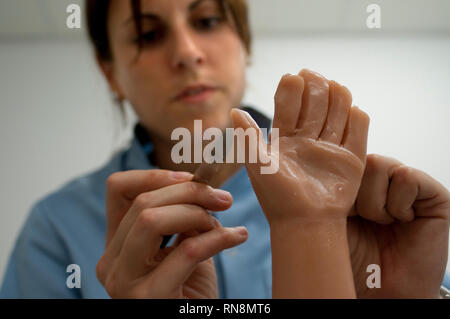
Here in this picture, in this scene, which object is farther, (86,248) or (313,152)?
(86,248)

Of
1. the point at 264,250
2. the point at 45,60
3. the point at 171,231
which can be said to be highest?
the point at 45,60

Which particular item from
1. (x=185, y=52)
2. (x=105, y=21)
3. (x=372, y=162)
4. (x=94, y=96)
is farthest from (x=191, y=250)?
(x=94, y=96)

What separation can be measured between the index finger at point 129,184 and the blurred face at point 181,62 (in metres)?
0.16

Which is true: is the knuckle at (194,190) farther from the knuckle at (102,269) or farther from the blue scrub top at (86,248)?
the blue scrub top at (86,248)

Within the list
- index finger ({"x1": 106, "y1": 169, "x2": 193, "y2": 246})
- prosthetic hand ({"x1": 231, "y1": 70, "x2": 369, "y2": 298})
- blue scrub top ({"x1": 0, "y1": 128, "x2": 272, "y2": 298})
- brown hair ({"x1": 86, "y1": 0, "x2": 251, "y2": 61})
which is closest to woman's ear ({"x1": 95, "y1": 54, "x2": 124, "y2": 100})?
brown hair ({"x1": 86, "y1": 0, "x2": 251, "y2": 61})

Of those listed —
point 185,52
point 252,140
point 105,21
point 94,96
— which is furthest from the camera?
point 94,96

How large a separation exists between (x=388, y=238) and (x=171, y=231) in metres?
0.20

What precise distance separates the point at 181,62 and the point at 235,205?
0.72ft

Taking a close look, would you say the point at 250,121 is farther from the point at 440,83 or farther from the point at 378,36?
the point at 378,36

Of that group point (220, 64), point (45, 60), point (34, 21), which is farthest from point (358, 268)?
point (45, 60)

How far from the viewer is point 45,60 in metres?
1.03

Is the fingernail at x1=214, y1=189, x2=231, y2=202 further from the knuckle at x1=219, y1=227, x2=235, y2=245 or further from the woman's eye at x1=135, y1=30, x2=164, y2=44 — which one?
the woman's eye at x1=135, y1=30, x2=164, y2=44

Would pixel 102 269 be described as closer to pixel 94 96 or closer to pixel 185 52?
pixel 185 52

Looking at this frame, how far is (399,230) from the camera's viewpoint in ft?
1.03
